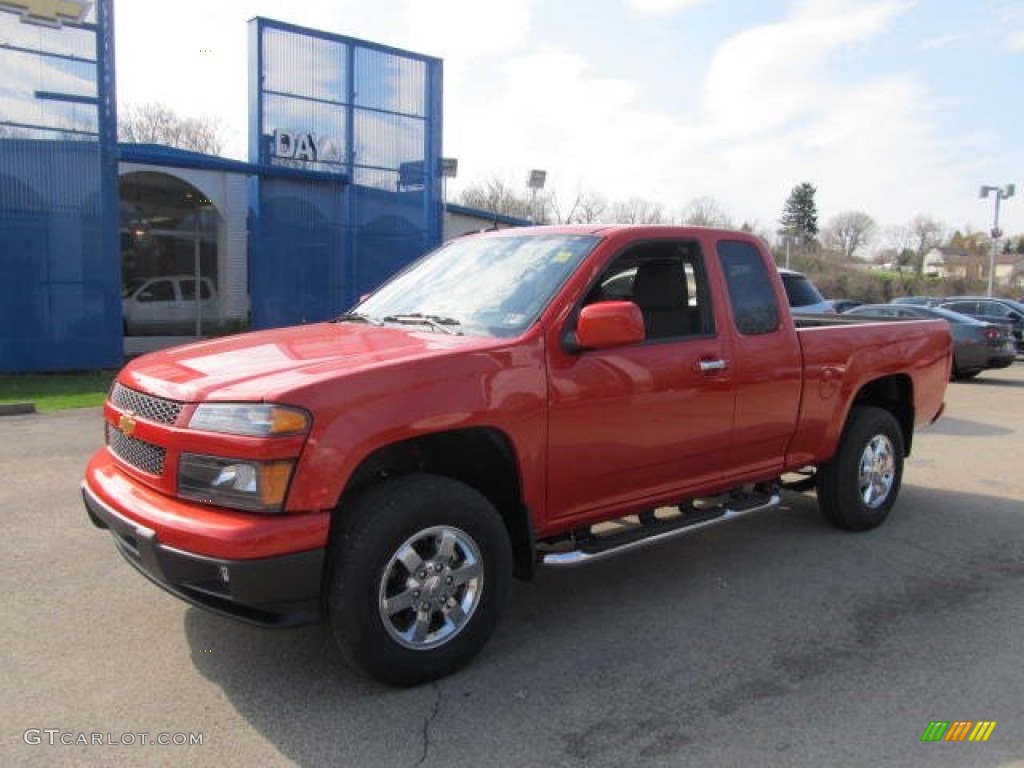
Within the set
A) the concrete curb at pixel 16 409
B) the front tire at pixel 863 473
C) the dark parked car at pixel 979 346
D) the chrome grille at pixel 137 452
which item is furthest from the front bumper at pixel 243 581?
the dark parked car at pixel 979 346

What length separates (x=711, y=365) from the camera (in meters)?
4.53

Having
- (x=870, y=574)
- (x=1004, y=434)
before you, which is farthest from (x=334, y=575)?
(x=1004, y=434)

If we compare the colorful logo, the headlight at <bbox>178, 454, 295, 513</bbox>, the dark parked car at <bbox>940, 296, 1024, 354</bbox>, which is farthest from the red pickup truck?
the dark parked car at <bbox>940, 296, 1024, 354</bbox>

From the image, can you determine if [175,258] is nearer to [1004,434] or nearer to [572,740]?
[1004,434]

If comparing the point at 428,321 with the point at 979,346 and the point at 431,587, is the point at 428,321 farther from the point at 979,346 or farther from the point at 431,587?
the point at 979,346

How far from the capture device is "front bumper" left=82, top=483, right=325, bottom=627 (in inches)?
120

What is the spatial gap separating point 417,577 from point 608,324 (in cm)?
136

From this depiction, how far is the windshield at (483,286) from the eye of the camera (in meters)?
4.05

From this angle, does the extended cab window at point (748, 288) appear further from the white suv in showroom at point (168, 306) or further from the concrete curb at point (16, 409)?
the white suv in showroom at point (168, 306)

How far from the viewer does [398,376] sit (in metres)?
3.36

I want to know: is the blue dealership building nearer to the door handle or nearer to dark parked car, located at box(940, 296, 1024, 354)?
the door handle

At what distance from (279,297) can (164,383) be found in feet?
48.6

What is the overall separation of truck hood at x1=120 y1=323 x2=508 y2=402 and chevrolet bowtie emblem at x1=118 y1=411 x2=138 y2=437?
0.41ft

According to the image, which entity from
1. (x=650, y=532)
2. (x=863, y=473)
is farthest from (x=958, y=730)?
(x=863, y=473)
